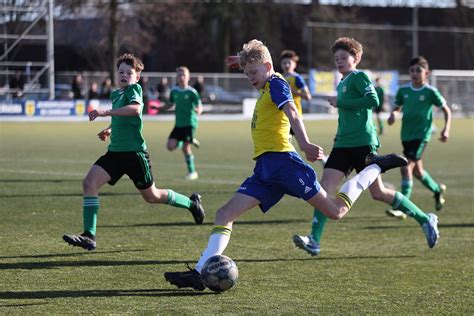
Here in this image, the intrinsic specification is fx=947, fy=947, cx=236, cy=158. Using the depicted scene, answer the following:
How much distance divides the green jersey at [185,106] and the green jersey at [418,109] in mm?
5423

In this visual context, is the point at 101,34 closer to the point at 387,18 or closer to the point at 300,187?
the point at 387,18

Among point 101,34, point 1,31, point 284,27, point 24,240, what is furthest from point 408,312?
point 284,27

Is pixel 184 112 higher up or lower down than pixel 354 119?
lower down

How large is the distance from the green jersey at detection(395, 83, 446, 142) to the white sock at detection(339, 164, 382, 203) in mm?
4224

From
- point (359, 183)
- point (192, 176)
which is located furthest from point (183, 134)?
point (359, 183)

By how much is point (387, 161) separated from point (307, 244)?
1.21m

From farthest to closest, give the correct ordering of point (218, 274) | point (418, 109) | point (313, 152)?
point (418, 109) < point (218, 274) < point (313, 152)

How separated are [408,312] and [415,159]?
5.92 m

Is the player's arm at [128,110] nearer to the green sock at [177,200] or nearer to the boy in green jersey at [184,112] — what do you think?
the green sock at [177,200]

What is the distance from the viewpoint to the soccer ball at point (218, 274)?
701 centimetres

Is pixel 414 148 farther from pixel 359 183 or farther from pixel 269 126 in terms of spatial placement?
pixel 269 126

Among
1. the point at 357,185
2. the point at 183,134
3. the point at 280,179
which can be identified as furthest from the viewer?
the point at 183,134

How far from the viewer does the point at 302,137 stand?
6.89m

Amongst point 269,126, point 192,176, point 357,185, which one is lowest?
point 192,176
